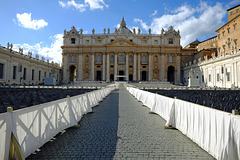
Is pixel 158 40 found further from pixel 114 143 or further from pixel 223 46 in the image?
pixel 114 143

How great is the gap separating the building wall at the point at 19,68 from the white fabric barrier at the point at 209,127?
1326 inches

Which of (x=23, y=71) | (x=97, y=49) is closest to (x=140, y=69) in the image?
(x=97, y=49)

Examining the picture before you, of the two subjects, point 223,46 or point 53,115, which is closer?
point 53,115

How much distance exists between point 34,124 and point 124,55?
56650 mm

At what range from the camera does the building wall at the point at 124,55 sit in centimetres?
5831

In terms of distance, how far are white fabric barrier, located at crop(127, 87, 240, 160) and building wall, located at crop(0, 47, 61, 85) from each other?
33.7m

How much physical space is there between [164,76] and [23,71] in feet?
141

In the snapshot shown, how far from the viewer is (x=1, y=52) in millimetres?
30172

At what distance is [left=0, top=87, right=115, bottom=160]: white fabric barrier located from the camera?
2965 mm

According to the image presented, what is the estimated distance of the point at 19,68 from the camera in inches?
1410

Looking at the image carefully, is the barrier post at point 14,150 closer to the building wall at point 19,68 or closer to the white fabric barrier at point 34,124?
the white fabric barrier at point 34,124

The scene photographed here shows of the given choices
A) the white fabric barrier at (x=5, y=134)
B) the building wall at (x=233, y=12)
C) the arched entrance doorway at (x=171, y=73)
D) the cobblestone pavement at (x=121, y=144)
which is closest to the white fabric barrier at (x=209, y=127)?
the cobblestone pavement at (x=121, y=144)

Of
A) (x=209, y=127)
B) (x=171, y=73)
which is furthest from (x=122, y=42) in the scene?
(x=209, y=127)

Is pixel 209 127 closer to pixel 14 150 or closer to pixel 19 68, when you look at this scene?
pixel 14 150
